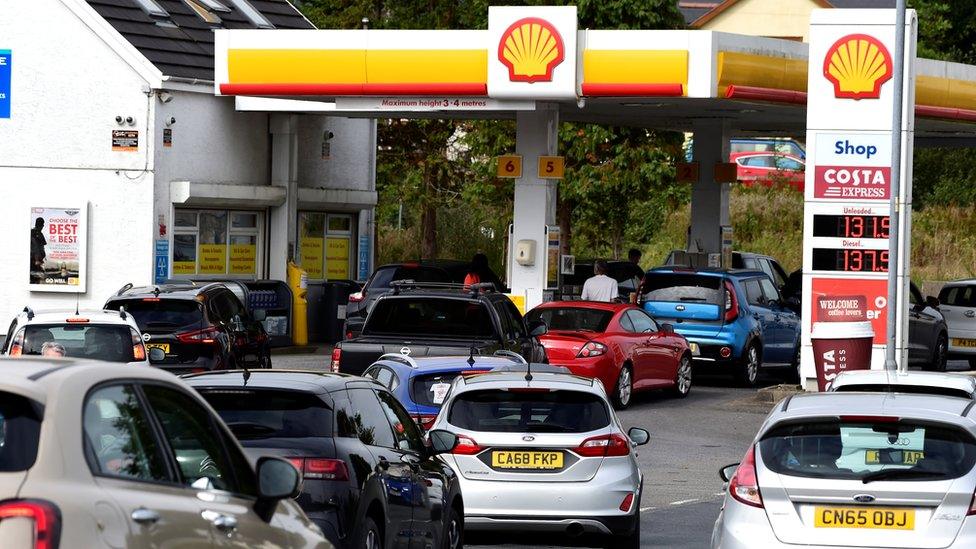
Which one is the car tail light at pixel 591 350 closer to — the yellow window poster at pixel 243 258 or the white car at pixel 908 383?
the white car at pixel 908 383

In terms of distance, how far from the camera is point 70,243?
31.1 meters

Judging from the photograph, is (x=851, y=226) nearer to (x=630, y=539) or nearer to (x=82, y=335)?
(x=82, y=335)

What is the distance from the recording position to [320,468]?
8.66 m

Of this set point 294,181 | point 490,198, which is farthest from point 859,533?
point 490,198

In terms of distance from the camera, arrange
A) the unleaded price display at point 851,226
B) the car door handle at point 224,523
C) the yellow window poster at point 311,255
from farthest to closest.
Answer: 1. the yellow window poster at point 311,255
2. the unleaded price display at point 851,226
3. the car door handle at point 224,523

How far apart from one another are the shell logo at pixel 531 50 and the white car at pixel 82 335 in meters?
9.59

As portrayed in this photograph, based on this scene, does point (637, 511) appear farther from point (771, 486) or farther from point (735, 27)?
point (735, 27)

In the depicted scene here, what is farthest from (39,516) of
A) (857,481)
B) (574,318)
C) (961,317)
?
(961,317)

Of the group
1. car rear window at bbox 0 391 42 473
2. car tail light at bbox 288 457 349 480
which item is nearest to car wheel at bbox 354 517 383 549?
car tail light at bbox 288 457 349 480

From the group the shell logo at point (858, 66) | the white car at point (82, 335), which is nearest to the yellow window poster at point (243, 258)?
the shell logo at point (858, 66)

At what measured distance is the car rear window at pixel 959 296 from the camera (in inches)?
1256

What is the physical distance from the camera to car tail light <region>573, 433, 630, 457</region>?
38.6 ft

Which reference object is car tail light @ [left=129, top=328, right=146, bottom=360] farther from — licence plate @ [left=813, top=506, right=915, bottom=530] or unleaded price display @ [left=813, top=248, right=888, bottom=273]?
licence plate @ [left=813, top=506, right=915, bottom=530]

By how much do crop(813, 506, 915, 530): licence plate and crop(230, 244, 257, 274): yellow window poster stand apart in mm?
26020
